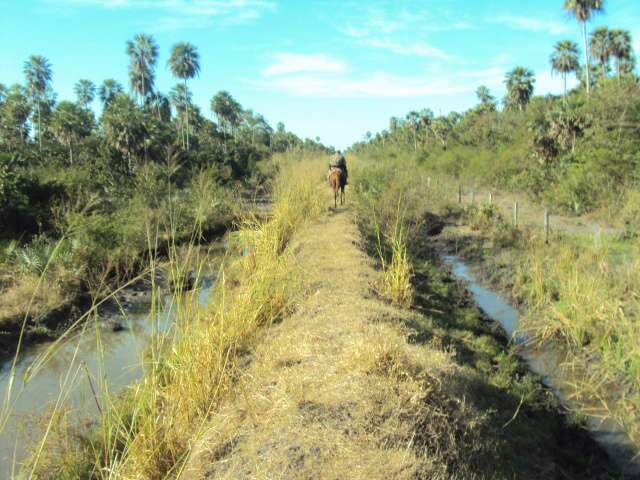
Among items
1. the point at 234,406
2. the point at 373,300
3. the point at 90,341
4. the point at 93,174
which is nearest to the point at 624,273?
the point at 373,300

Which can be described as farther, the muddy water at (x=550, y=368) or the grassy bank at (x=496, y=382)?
the muddy water at (x=550, y=368)

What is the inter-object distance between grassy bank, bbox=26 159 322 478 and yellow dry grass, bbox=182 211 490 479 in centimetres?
23

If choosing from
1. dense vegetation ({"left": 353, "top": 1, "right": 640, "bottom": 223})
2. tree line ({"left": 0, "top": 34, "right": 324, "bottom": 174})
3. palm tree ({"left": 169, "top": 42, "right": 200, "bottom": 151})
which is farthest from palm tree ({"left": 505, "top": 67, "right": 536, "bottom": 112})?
palm tree ({"left": 169, "top": 42, "right": 200, "bottom": 151})

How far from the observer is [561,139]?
25406mm

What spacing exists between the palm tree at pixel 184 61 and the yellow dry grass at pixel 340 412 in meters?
62.1

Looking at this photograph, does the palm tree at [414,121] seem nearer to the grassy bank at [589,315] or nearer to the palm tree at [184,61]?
the palm tree at [184,61]

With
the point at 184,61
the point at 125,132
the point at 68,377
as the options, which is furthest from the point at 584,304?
the point at 184,61

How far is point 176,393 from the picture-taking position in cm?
425

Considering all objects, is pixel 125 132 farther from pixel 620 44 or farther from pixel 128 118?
pixel 620 44

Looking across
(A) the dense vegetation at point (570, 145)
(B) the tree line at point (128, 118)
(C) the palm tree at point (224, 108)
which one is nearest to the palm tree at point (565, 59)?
(A) the dense vegetation at point (570, 145)

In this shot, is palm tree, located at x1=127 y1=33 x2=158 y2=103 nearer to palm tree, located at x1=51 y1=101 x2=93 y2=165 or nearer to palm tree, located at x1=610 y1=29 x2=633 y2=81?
palm tree, located at x1=51 y1=101 x2=93 y2=165

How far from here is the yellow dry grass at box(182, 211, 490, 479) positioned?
Result: 3.64 meters

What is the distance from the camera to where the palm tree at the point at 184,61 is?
63875mm

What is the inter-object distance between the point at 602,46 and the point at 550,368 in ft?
154
